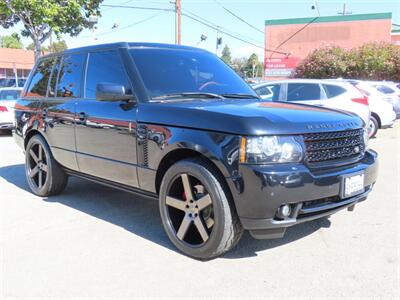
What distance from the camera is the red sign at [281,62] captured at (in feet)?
131

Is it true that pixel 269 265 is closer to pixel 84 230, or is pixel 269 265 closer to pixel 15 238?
pixel 84 230

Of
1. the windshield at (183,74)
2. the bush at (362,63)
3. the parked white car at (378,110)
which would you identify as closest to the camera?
the windshield at (183,74)

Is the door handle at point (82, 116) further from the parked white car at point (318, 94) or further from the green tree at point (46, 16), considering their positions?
the green tree at point (46, 16)

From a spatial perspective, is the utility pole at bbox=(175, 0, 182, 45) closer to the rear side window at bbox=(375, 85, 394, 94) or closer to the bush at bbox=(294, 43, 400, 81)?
the rear side window at bbox=(375, 85, 394, 94)

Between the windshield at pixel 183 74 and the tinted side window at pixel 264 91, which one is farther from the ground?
the windshield at pixel 183 74

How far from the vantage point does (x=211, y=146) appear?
3.45 m

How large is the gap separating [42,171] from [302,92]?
21.2 ft

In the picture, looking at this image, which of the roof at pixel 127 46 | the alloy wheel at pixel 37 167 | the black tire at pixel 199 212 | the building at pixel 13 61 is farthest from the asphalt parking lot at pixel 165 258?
the building at pixel 13 61

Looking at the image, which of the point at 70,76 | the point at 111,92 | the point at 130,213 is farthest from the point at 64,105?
the point at 130,213

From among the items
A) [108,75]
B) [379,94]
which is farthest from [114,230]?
[379,94]

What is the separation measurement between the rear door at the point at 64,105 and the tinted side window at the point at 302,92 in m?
5.92

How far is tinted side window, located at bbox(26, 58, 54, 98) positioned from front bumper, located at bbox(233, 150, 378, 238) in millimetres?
3679

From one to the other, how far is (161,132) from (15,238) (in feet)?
6.15

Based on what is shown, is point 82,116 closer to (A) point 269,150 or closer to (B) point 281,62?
(A) point 269,150
